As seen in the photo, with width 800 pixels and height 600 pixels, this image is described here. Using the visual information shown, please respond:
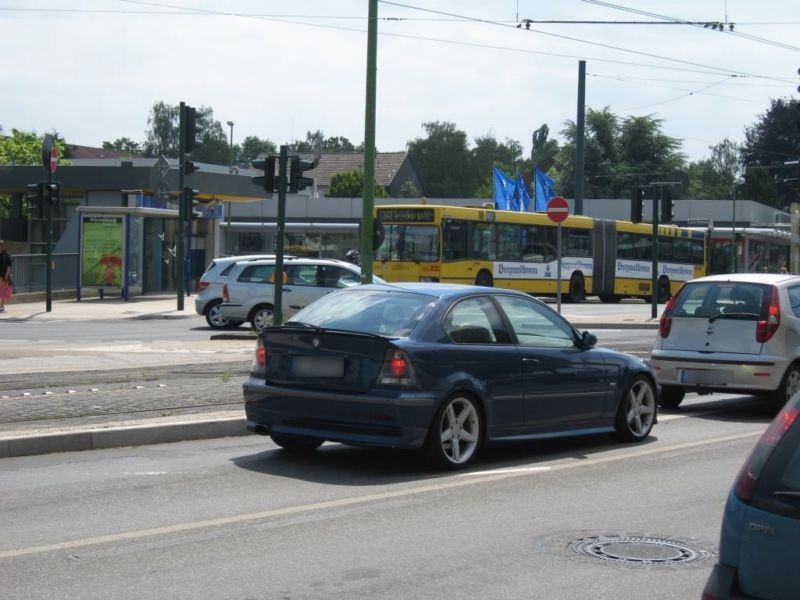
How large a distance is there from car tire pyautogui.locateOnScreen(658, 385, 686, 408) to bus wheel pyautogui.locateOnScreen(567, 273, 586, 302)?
29.4m

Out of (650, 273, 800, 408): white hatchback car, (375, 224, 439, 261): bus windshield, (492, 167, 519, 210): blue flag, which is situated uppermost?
(492, 167, 519, 210): blue flag

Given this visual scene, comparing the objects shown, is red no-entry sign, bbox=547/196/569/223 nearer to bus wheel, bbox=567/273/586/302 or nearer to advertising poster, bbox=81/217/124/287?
advertising poster, bbox=81/217/124/287

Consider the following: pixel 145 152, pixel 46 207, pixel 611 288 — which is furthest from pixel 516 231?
pixel 145 152

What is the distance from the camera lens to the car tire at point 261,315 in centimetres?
2541

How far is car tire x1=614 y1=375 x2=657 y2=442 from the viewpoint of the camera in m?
11.0

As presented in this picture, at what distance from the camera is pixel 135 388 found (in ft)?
43.9

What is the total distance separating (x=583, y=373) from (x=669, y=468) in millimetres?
1225

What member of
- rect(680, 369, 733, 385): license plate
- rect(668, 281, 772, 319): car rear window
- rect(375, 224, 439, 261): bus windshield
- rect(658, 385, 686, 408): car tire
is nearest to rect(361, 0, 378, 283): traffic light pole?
rect(658, 385, 686, 408): car tire

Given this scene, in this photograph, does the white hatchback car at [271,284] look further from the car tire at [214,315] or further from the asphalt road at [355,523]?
the asphalt road at [355,523]

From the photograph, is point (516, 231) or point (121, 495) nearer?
point (121, 495)

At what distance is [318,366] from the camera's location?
929 cm

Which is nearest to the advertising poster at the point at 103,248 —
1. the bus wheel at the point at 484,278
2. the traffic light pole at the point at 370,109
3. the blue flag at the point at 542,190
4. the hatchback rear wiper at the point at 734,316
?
the bus wheel at the point at 484,278

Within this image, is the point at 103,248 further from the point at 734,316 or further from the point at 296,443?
the point at 296,443

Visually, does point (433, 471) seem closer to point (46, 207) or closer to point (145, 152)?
point (46, 207)
